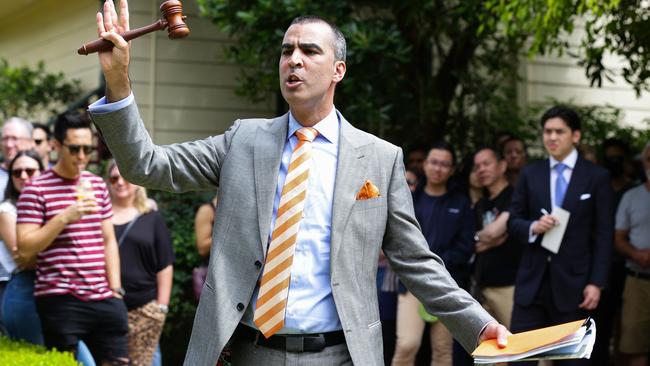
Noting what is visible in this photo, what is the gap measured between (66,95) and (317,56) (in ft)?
35.6

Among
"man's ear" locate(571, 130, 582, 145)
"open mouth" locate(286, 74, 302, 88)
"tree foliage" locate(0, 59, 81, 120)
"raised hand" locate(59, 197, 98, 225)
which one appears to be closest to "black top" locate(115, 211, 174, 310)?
"raised hand" locate(59, 197, 98, 225)

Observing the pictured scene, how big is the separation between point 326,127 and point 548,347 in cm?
131

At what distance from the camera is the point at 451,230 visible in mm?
8359

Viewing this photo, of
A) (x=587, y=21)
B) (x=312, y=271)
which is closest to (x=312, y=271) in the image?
(x=312, y=271)

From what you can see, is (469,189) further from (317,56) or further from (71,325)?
(317,56)

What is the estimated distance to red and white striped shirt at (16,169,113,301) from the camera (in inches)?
253

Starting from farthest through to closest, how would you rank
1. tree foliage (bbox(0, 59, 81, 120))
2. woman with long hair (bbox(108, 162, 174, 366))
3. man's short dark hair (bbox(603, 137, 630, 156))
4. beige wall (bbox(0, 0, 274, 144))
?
tree foliage (bbox(0, 59, 81, 120)), beige wall (bbox(0, 0, 274, 144)), man's short dark hair (bbox(603, 137, 630, 156)), woman with long hair (bbox(108, 162, 174, 366))

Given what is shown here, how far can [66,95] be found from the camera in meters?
14.2

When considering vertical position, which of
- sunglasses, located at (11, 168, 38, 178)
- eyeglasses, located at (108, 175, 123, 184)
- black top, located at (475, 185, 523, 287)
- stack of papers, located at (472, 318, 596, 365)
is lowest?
black top, located at (475, 185, 523, 287)

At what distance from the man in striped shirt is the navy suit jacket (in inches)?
120

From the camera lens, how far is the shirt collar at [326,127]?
163 inches

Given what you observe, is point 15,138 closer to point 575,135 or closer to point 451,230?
point 451,230

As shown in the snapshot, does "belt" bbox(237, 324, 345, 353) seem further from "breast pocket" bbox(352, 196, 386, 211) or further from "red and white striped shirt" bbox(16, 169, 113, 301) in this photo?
"red and white striped shirt" bbox(16, 169, 113, 301)

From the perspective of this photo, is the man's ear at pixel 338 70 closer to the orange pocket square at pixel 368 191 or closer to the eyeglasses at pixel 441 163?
the orange pocket square at pixel 368 191
